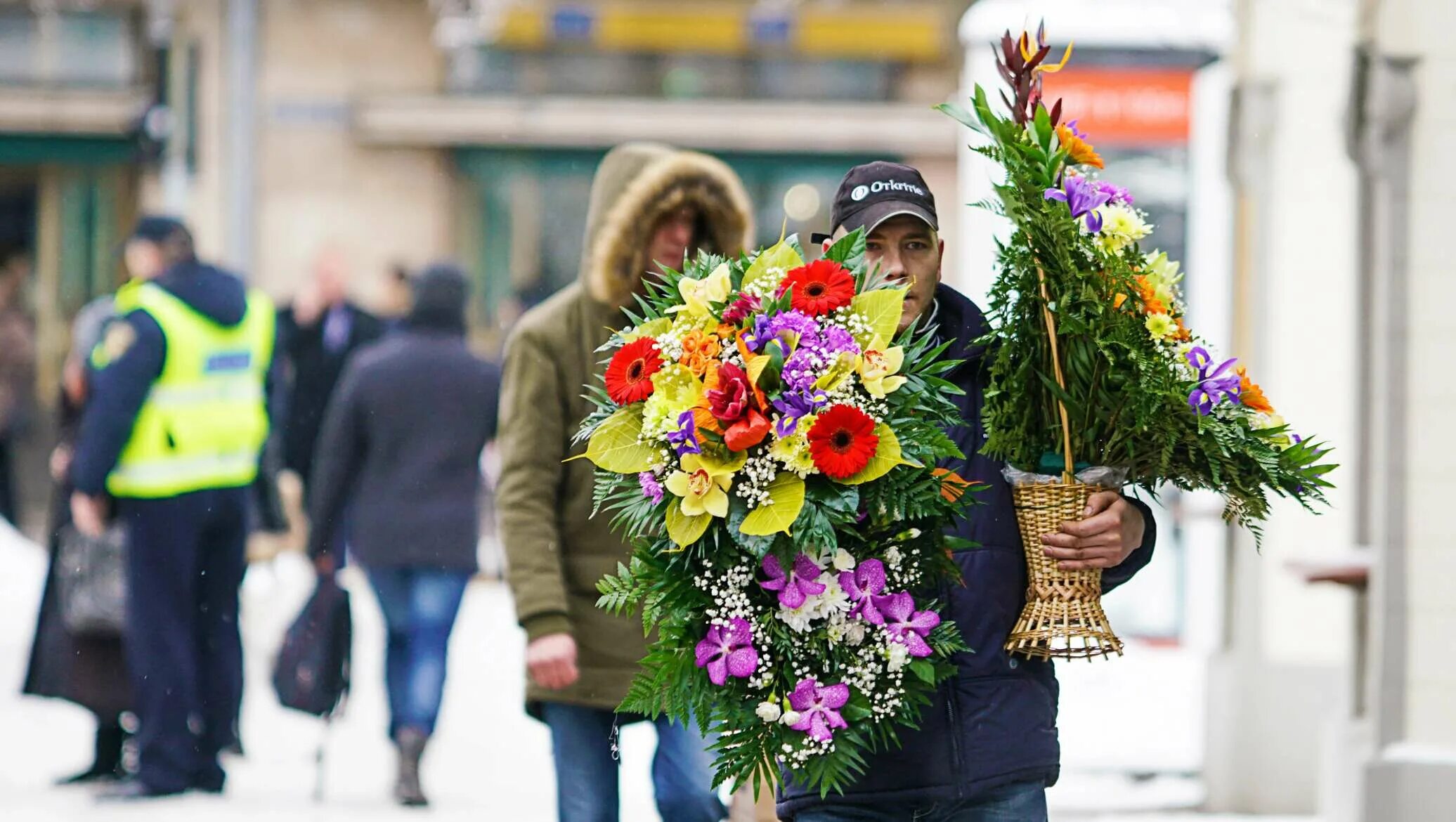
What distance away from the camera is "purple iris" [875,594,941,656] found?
126 inches

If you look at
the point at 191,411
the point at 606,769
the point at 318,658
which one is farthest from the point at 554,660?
the point at 191,411

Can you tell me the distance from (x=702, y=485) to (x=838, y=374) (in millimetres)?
242

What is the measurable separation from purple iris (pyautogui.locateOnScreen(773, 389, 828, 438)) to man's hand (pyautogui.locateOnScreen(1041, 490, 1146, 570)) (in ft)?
1.42

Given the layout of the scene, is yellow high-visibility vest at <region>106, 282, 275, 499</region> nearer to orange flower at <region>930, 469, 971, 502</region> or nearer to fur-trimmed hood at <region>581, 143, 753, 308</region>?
fur-trimmed hood at <region>581, 143, 753, 308</region>

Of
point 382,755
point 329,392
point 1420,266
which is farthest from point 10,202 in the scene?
point 1420,266

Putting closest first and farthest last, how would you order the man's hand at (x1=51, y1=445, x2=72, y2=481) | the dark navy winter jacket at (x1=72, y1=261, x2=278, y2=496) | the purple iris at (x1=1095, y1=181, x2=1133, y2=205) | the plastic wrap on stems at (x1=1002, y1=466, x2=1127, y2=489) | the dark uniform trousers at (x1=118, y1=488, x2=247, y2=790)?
the plastic wrap on stems at (x1=1002, y1=466, x2=1127, y2=489), the purple iris at (x1=1095, y1=181, x2=1133, y2=205), the dark navy winter jacket at (x1=72, y1=261, x2=278, y2=496), the dark uniform trousers at (x1=118, y1=488, x2=247, y2=790), the man's hand at (x1=51, y1=445, x2=72, y2=481)

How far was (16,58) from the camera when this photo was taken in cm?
2191

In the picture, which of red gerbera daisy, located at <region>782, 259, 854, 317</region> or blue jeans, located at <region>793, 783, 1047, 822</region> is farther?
blue jeans, located at <region>793, 783, 1047, 822</region>

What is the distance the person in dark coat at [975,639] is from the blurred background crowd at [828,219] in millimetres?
198

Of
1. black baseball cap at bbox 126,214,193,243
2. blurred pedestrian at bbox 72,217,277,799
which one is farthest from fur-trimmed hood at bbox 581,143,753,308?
black baseball cap at bbox 126,214,193,243

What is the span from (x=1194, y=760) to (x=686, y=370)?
6441mm

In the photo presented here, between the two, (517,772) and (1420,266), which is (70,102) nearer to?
(517,772)

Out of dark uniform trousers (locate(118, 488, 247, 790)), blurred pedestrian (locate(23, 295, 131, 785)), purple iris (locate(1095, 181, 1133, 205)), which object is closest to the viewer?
purple iris (locate(1095, 181, 1133, 205))

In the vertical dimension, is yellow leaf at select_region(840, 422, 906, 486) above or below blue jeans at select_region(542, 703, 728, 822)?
above
